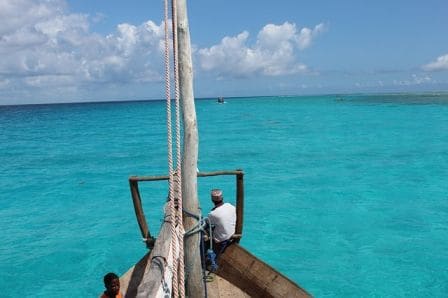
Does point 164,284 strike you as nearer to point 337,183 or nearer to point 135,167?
point 337,183

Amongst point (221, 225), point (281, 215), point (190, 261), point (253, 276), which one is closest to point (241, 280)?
point (253, 276)

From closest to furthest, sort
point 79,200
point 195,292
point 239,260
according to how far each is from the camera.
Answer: point 195,292, point 239,260, point 79,200

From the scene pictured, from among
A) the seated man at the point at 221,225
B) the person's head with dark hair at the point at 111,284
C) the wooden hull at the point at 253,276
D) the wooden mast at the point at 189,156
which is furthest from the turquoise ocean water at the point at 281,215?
the person's head with dark hair at the point at 111,284

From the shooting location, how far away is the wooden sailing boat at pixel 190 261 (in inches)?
199

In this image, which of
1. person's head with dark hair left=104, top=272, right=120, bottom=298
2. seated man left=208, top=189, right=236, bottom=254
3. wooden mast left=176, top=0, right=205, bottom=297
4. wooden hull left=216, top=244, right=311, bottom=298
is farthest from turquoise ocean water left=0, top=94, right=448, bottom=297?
person's head with dark hair left=104, top=272, right=120, bottom=298

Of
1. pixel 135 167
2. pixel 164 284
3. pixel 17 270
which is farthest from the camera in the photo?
pixel 135 167

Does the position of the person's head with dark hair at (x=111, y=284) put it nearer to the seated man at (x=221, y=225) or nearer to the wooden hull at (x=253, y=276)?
the wooden hull at (x=253, y=276)

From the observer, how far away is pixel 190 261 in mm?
6508

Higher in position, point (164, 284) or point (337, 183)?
point (164, 284)

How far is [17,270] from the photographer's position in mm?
15172

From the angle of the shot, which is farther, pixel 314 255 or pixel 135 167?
pixel 135 167

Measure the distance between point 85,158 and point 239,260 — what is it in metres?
33.1

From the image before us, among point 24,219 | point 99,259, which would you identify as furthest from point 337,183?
point 24,219

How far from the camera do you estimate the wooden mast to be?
5.84m
